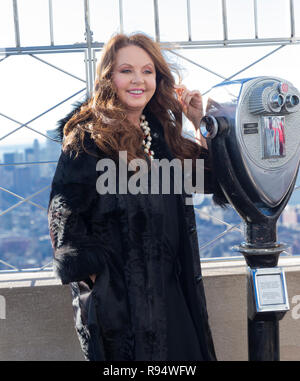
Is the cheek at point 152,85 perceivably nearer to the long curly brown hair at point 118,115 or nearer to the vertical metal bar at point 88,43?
the long curly brown hair at point 118,115

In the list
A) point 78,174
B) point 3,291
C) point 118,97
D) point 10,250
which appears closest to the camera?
point 78,174

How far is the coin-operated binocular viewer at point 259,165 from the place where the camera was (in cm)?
156

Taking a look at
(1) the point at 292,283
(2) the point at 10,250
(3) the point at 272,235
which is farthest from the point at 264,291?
(2) the point at 10,250

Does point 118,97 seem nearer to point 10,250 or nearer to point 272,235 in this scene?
point 272,235

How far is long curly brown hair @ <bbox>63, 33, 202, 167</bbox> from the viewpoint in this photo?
1.60 meters

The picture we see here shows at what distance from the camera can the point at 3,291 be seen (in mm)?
2066

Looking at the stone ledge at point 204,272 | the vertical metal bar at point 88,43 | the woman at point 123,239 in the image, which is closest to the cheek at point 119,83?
the woman at point 123,239

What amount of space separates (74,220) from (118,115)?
0.33 meters

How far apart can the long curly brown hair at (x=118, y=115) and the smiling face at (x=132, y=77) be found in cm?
2

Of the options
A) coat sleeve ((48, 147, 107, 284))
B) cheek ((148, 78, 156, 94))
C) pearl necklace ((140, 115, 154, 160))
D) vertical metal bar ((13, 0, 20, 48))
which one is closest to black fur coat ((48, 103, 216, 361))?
coat sleeve ((48, 147, 107, 284))

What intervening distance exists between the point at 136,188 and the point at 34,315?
2.51 feet

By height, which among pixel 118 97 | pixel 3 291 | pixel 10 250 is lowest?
pixel 10 250

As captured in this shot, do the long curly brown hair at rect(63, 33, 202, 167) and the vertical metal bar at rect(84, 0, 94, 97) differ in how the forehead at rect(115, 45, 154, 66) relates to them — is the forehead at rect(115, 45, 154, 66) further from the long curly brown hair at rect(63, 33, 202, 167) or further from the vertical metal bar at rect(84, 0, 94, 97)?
the vertical metal bar at rect(84, 0, 94, 97)

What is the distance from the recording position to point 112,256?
1580mm
